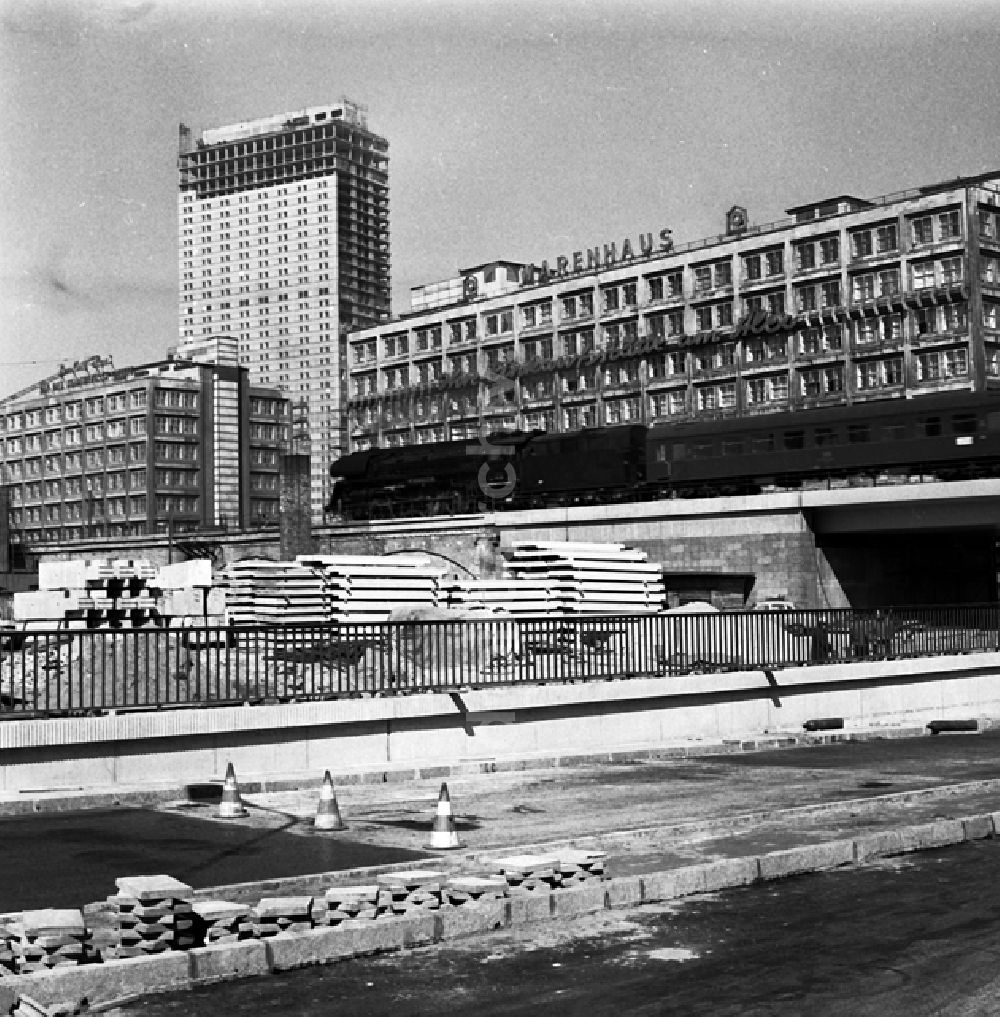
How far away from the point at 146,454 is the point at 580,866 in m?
119

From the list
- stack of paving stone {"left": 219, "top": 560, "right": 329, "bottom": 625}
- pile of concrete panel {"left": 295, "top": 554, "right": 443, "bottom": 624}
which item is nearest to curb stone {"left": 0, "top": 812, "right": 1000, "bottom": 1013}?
pile of concrete panel {"left": 295, "top": 554, "right": 443, "bottom": 624}

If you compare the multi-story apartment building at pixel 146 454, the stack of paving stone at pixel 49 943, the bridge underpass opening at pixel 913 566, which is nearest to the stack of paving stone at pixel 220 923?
the stack of paving stone at pixel 49 943

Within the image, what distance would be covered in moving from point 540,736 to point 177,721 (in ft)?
20.6

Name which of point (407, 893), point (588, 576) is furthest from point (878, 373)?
point (407, 893)

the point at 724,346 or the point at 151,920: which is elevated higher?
the point at 724,346

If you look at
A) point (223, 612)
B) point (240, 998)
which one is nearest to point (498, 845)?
point (240, 998)

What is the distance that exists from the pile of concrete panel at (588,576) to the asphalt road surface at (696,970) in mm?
28701

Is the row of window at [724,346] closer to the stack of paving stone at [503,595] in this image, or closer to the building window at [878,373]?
the building window at [878,373]

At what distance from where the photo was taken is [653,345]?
94375mm

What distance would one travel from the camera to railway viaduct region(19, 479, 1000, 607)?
53.0 meters

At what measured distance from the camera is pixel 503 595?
3900 cm

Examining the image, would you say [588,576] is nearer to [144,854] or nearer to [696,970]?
[144,854]

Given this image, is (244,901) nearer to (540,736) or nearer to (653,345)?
(540,736)

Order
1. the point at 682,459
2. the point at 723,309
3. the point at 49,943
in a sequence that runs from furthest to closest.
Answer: the point at 723,309, the point at 682,459, the point at 49,943
